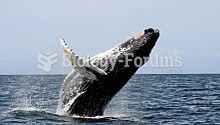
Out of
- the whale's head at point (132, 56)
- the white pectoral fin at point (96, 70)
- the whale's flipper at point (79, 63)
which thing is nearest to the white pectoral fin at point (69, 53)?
the whale's flipper at point (79, 63)

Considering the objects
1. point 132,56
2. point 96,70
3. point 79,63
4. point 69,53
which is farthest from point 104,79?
point 69,53

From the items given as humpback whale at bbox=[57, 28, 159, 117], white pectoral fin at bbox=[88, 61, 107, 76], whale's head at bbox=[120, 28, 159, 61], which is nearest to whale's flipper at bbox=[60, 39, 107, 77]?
white pectoral fin at bbox=[88, 61, 107, 76]

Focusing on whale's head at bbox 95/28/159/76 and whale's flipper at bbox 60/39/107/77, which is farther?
whale's head at bbox 95/28/159/76

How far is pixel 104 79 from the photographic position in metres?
13.1

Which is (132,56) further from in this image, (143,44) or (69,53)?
(69,53)

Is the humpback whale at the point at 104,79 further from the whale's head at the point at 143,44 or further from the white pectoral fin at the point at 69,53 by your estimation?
the white pectoral fin at the point at 69,53

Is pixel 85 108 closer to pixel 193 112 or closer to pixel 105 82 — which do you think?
pixel 105 82

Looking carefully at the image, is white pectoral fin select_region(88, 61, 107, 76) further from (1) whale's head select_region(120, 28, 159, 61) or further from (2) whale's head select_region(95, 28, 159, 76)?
(1) whale's head select_region(120, 28, 159, 61)

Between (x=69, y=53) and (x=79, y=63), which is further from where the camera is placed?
(x=69, y=53)

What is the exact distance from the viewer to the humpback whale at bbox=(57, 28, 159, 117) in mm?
13219

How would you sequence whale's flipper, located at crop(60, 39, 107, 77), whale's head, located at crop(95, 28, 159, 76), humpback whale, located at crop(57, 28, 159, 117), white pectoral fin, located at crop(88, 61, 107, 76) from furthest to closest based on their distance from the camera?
whale's head, located at crop(95, 28, 159, 76) < humpback whale, located at crop(57, 28, 159, 117) < white pectoral fin, located at crop(88, 61, 107, 76) < whale's flipper, located at crop(60, 39, 107, 77)

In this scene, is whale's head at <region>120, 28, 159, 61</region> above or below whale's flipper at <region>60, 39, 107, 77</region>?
above

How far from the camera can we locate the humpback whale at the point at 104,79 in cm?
1322

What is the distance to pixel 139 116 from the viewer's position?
15016mm
